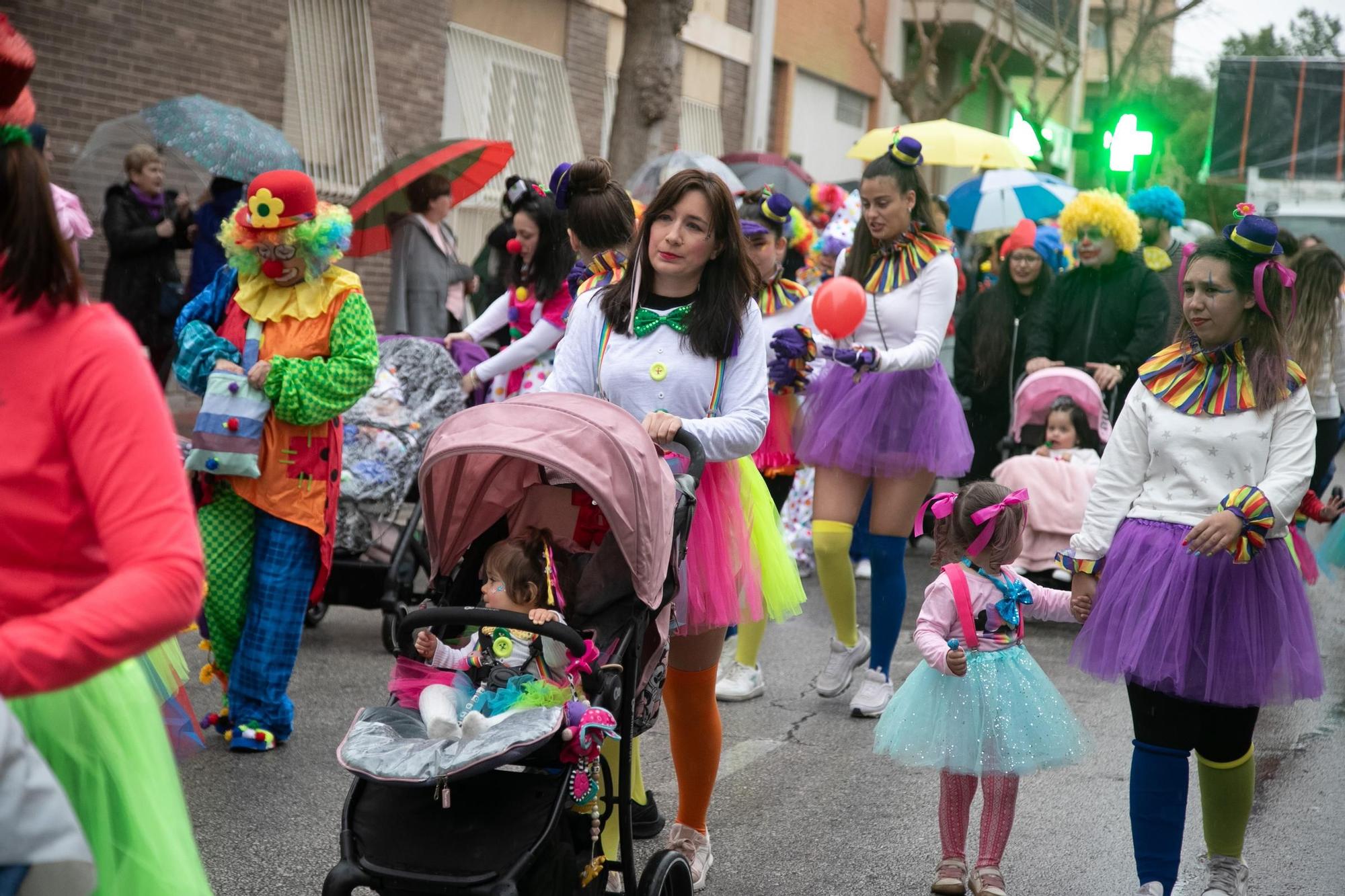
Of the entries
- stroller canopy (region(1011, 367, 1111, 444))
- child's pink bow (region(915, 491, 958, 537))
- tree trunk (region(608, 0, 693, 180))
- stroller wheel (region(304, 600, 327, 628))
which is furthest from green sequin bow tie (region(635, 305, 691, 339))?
tree trunk (region(608, 0, 693, 180))

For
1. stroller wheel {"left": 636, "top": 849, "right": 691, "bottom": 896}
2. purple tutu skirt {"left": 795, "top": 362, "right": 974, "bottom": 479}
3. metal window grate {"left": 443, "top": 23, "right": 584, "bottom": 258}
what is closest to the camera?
stroller wheel {"left": 636, "top": 849, "right": 691, "bottom": 896}

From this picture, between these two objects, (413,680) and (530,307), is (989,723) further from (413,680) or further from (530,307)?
(530,307)

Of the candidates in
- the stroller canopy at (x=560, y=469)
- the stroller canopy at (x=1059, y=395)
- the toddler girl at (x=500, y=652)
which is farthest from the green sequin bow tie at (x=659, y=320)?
the stroller canopy at (x=1059, y=395)

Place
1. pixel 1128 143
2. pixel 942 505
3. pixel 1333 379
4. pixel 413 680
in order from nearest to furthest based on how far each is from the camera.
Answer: pixel 413 680 → pixel 942 505 → pixel 1333 379 → pixel 1128 143

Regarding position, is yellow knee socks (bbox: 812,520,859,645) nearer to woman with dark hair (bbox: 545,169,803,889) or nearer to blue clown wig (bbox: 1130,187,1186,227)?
woman with dark hair (bbox: 545,169,803,889)

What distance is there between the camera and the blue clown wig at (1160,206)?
379 inches

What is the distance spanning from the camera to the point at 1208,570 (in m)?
4.16

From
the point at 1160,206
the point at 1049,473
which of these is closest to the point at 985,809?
the point at 1049,473

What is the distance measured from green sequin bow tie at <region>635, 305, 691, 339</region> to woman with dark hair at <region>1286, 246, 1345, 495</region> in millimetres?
3280

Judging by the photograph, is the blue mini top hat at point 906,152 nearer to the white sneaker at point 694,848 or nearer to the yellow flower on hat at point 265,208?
the yellow flower on hat at point 265,208

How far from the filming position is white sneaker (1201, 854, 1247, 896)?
431 centimetres

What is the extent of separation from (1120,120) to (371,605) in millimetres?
14884

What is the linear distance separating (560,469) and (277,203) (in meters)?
2.26

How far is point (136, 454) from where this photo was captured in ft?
6.51
